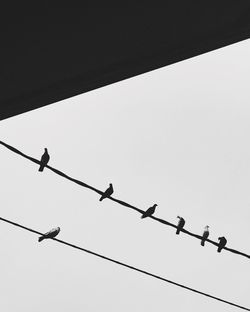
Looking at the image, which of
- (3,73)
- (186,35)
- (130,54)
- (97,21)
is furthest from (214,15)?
(3,73)

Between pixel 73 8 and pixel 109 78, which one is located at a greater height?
pixel 109 78

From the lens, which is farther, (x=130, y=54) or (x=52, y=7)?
(x=130, y=54)

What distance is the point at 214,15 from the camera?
4.95 meters

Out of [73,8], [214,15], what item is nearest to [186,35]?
[214,15]

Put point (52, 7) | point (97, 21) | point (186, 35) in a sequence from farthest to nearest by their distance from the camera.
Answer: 1. point (186, 35)
2. point (97, 21)
3. point (52, 7)

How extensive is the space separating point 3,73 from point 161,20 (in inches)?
56.7

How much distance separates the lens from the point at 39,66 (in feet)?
14.6

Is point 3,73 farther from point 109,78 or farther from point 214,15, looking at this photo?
point 214,15

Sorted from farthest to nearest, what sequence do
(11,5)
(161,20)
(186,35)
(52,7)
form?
(186,35), (161,20), (52,7), (11,5)

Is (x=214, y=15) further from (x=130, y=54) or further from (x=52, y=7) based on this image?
(x=52, y=7)

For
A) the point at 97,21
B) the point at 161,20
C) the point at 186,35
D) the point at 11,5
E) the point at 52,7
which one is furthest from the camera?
the point at 186,35

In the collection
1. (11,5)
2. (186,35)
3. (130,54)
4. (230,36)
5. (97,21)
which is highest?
(230,36)

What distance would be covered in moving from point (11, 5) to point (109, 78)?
1.46 m

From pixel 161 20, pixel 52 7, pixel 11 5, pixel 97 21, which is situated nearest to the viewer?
pixel 11 5
